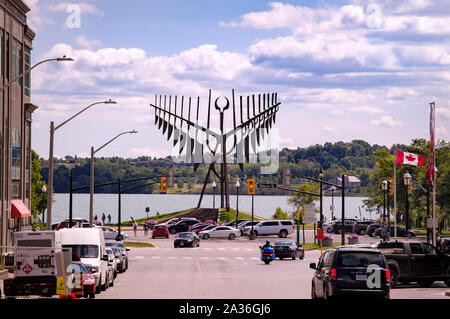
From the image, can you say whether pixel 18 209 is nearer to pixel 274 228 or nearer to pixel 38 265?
pixel 38 265

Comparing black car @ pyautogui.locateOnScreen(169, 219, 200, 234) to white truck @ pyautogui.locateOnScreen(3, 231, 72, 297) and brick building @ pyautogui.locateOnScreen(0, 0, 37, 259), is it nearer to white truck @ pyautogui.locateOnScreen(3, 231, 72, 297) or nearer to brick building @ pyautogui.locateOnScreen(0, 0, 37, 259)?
brick building @ pyautogui.locateOnScreen(0, 0, 37, 259)

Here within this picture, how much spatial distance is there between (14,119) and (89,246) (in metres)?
20.3

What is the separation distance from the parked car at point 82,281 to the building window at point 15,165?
2342cm

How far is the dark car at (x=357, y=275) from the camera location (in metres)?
23.0

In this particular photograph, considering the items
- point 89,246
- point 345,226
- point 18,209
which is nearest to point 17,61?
point 18,209

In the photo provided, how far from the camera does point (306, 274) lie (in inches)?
1612

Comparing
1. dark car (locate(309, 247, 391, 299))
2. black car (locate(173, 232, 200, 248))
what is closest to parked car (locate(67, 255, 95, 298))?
dark car (locate(309, 247, 391, 299))

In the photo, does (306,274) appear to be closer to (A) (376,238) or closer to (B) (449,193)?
(A) (376,238)

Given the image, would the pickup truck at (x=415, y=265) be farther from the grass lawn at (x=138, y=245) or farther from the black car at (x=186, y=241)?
the grass lawn at (x=138, y=245)

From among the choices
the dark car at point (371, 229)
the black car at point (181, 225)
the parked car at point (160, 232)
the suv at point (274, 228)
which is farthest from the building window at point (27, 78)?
the dark car at point (371, 229)

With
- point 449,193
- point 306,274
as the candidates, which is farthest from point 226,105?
point 306,274

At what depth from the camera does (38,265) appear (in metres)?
28.0

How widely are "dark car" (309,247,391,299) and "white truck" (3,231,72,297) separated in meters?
8.56
